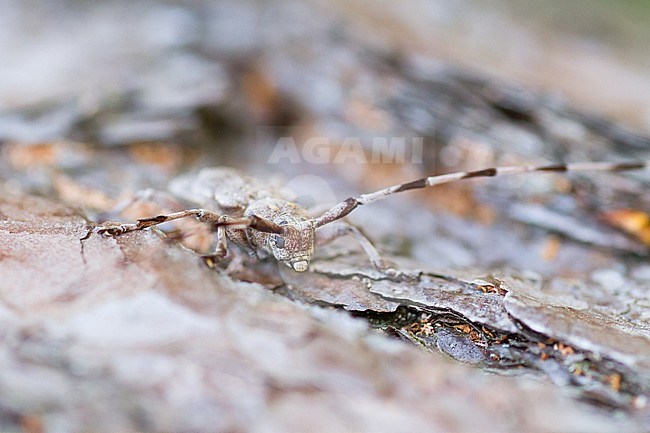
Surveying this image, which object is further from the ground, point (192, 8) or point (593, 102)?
point (192, 8)

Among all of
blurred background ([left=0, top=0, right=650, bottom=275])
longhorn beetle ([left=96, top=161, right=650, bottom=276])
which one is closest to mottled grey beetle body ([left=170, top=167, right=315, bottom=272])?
longhorn beetle ([left=96, top=161, right=650, bottom=276])

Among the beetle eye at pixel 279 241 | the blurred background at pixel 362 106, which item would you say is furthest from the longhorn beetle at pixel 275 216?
the blurred background at pixel 362 106

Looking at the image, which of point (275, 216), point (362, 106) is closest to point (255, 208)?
point (275, 216)

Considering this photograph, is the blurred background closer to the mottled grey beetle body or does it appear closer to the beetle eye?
the mottled grey beetle body

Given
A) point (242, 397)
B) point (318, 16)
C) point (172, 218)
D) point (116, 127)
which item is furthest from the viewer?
point (318, 16)

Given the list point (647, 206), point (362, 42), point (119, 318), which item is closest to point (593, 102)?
point (647, 206)

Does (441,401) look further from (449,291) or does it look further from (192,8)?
(192,8)

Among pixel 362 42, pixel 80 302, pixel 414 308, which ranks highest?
pixel 362 42
